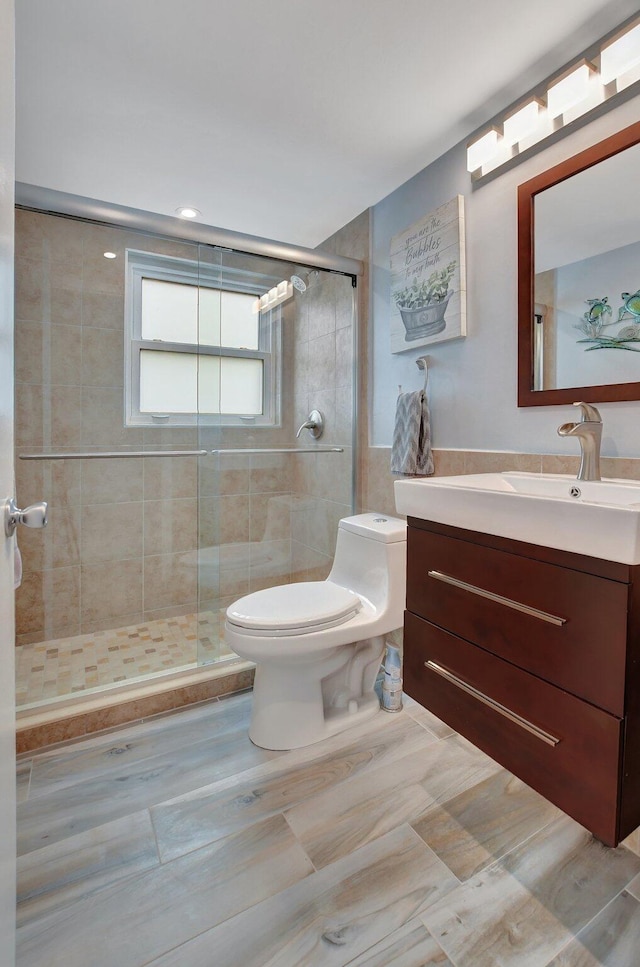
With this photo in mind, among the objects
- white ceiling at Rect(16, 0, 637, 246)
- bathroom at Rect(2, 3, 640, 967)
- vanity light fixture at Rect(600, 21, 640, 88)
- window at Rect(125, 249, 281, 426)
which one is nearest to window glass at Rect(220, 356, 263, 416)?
window at Rect(125, 249, 281, 426)

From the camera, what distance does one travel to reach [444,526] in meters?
1.19

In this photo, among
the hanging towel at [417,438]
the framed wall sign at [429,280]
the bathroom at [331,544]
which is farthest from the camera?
the hanging towel at [417,438]

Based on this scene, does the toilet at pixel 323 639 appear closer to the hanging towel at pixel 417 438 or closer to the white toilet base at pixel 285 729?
the white toilet base at pixel 285 729

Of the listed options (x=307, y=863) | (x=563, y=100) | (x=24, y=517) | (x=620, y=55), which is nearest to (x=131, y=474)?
(x=24, y=517)

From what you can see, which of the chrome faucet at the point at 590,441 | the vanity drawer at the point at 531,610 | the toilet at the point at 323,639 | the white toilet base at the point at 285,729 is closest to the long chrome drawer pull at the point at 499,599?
the vanity drawer at the point at 531,610

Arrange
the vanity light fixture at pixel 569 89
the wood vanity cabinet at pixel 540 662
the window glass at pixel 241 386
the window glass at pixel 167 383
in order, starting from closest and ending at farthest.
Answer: the wood vanity cabinet at pixel 540 662
the vanity light fixture at pixel 569 89
the window glass at pixel 241 386
the window glass at pixel 167 383

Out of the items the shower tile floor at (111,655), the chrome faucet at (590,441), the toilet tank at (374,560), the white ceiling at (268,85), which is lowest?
the shower tile floor at (111,655)

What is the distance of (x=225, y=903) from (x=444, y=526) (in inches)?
41.0

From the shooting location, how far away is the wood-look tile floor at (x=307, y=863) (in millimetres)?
1026

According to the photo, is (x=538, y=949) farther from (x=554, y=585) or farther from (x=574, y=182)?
(x=574, y=182)

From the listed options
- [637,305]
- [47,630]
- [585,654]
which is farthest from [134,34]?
[47,630]

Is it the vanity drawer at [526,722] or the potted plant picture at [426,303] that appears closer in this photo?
the vanity drawer at [526,722]

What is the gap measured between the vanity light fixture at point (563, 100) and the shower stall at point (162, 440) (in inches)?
34.6

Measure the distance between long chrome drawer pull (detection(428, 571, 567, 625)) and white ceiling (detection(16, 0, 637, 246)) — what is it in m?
1.49
